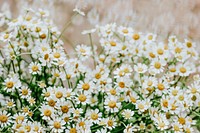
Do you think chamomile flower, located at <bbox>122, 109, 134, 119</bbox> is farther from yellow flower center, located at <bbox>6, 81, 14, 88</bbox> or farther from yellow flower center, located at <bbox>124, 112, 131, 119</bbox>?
yellow flower center, located at <bbox>6, 81, 14, 88</bbox>

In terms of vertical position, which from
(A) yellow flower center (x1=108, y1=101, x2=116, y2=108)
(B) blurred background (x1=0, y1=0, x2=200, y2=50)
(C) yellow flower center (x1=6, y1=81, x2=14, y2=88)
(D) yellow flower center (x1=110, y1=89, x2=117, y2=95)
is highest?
(B) blurred background (x1=0, y1=0, x2=200, y2=50)

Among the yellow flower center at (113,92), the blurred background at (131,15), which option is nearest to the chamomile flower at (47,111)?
the yellow flower center at (113,92)

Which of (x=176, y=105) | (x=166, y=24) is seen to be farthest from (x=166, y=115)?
(x=166, y=24)

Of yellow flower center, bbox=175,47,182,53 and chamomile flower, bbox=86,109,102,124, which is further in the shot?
yellow flower center, bbox=175,47,182,53

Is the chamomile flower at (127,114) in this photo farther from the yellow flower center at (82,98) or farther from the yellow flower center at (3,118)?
the yellow flower center at (3,118)

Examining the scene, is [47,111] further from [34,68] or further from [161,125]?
[161,125]

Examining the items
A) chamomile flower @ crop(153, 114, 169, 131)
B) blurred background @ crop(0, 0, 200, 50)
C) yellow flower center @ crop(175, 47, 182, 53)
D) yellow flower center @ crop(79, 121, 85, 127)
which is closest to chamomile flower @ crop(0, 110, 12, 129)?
yellow flower center @ crop(79, 121, 85, 127)

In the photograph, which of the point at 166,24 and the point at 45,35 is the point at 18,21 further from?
the point at 166,24
